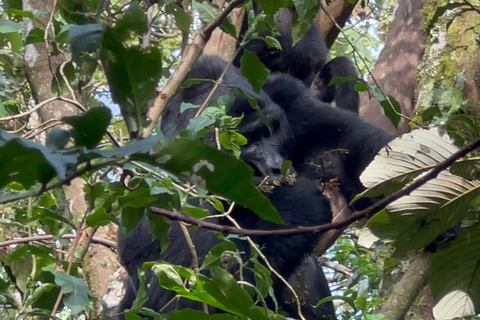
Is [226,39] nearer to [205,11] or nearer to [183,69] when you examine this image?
[205,11]

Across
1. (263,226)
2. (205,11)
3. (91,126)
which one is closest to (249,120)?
(263,226)

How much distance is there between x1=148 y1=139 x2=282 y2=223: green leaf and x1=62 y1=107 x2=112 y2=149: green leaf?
0.20ft

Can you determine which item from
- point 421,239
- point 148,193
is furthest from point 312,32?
point 148,193

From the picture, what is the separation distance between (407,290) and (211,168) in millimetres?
1278

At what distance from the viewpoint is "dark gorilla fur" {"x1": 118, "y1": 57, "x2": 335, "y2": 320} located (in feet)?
6.70

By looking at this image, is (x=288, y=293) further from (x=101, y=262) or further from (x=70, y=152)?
(x=70, y=152)

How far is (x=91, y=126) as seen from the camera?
0.55 meters

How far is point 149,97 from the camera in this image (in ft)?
2.16

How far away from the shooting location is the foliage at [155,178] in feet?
1.80

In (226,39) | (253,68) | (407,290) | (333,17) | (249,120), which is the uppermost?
(333,17)

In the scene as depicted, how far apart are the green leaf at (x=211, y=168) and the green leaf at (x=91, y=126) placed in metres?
0.06

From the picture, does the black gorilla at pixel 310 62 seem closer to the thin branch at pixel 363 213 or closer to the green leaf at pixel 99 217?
the green leaf at pixel 99 217

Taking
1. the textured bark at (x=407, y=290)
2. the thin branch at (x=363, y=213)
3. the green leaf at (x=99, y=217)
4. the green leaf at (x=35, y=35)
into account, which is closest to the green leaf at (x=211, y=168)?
the thin branch at (x=363, y=213)

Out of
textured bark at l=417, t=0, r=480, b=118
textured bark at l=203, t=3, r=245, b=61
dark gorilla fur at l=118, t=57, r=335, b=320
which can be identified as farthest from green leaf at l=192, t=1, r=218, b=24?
textured bark at l=417, t=0, r=480, b=118
